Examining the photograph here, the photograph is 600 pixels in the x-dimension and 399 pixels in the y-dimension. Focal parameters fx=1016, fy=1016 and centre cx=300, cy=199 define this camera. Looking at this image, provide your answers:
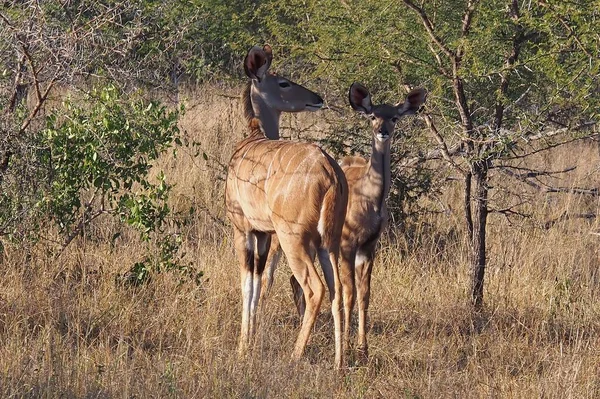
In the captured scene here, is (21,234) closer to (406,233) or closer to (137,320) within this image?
(137,320)

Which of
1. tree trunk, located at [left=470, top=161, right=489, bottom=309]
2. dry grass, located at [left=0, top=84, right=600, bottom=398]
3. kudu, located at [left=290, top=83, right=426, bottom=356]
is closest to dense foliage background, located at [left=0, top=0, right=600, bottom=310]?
tree trunk, located at [left=470, top=161, right=489, bottom=309]

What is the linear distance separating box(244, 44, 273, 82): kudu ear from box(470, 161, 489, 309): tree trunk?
1.45 m

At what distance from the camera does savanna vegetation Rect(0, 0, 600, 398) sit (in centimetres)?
443

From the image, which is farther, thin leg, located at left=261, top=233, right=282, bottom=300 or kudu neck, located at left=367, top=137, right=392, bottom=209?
thin leg, located at left=261, top=233, right=282, bottom=300

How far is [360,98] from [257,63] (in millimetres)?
963

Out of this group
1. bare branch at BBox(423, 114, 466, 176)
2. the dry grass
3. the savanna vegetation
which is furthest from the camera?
bare branch at BBox(423, 114, 466, 176)

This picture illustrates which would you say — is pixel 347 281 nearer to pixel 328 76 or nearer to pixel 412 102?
pixel 412 102

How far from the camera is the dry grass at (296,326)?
4191mm

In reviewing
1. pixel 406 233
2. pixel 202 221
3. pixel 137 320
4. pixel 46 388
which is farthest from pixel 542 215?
pixel 46 388

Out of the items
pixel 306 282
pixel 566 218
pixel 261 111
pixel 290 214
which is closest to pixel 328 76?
pixel 261 111

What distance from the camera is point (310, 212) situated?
474cm

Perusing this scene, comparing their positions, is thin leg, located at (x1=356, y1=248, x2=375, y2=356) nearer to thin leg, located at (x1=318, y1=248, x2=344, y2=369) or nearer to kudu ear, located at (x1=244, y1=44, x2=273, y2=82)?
thin leg, located at (x1=318, y1=248, x2=344, y2=369)

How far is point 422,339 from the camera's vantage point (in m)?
5.26

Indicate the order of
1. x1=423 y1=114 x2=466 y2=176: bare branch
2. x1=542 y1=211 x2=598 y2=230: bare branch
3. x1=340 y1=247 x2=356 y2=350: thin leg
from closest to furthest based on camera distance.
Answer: x1=340 y1=247 x2=356 y2=350: thin leg → x1=423 y1=114 x2=466 y2=176: bare branch → x1=542 y1=211 x2=598 y2=230: bare branch
